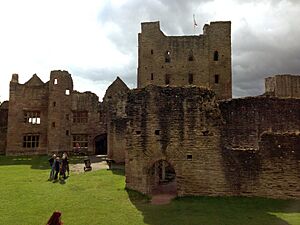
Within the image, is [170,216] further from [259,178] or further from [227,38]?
[227,38]

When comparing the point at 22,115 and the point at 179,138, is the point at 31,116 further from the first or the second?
the point at 179,138

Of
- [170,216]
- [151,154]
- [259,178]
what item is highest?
[151,154]

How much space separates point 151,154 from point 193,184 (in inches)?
96.1

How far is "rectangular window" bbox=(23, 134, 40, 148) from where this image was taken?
3762 cm

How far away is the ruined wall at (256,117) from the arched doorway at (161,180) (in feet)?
14.5

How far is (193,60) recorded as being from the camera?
41.6m

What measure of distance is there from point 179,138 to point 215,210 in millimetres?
3805

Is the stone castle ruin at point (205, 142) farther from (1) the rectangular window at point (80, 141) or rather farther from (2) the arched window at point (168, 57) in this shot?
(2) the arched window at point (168, 57)

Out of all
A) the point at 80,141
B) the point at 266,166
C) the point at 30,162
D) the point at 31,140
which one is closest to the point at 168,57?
the point at 80,141

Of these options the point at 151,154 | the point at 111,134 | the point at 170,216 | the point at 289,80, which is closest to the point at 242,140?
the point at 151,154

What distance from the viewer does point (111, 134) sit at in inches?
1081

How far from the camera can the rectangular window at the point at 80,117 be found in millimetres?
38219

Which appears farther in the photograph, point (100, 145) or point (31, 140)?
point (100, 145)

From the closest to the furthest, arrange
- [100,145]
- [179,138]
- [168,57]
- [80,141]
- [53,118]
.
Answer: [179,138], [53,118], [80,141], [100,145], [168,57]
